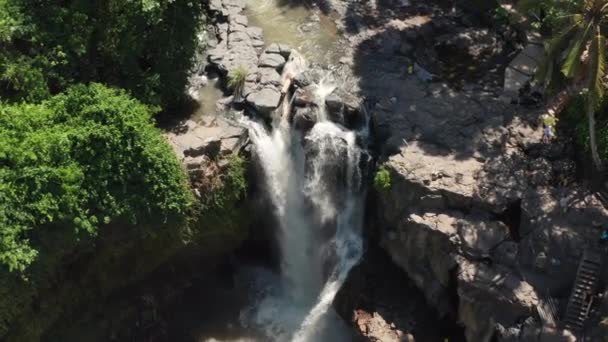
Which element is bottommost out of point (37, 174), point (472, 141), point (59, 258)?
point (59, 258)

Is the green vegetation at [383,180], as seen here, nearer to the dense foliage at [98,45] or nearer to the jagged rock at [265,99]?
the jagged rock at [265,99]

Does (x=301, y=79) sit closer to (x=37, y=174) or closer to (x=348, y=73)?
(x=348, y=73)

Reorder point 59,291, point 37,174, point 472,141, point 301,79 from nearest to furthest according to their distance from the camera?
point 37,174 < point 59,291 < point 472,141 < point 301,79

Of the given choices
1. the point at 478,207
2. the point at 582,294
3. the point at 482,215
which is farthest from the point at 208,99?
the point at 582,294

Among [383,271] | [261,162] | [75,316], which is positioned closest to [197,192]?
[261,162]

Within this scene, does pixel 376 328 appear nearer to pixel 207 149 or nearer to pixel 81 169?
pixel 207 149

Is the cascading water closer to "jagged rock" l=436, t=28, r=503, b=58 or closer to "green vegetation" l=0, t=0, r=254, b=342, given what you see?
"green vegetation" l=0, t=0, r=254, b=342

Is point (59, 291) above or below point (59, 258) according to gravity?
below
